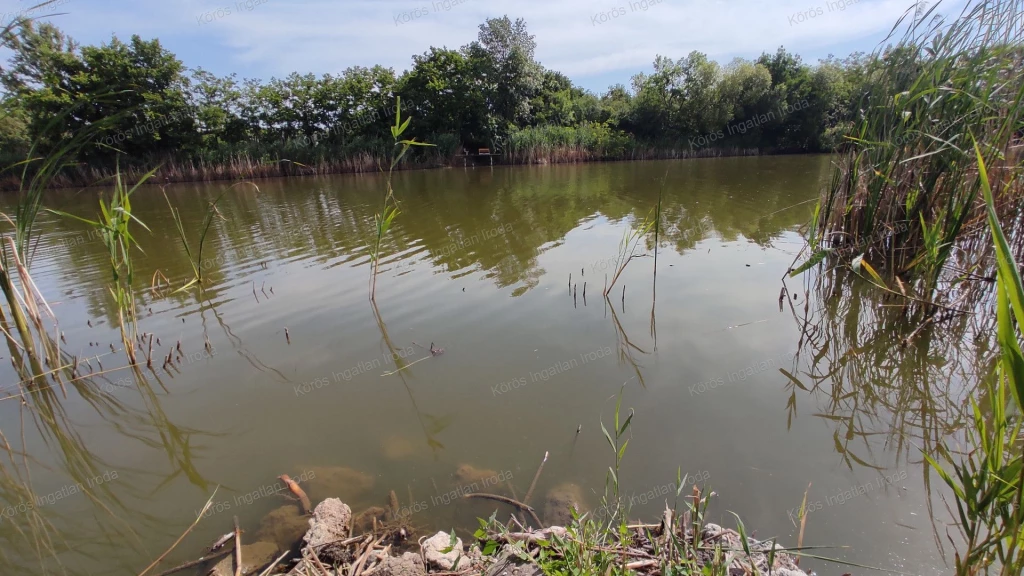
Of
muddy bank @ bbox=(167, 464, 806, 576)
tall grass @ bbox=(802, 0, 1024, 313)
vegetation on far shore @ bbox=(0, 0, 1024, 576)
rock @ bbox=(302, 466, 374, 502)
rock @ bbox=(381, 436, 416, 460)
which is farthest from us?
tall grass @ bbox=(802, 0, 1024, 313)

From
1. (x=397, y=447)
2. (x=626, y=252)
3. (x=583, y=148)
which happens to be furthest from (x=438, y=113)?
(x=397, y=447)

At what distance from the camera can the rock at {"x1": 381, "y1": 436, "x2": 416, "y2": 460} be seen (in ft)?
9.24

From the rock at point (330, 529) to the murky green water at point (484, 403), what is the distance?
20 cm

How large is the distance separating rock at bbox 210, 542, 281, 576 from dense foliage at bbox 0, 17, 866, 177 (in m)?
23.7

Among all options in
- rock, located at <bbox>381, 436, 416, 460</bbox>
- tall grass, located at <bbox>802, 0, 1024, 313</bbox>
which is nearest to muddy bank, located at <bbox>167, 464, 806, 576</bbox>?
rock, located at <bbox>381, 436, 416, 460</bbox>

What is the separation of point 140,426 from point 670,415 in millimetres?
3627

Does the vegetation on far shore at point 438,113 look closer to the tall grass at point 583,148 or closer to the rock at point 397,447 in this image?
the tall grass at point 583,148

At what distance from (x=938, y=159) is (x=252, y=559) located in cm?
545

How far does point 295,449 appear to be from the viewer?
114 inches

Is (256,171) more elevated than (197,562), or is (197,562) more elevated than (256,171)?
(256,171)

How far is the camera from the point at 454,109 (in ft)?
93.4

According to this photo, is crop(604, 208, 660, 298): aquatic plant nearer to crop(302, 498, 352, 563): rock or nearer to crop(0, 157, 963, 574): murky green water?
crop(0, 157, 963, 574): murky green water

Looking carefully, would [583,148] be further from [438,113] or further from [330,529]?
[330,529]

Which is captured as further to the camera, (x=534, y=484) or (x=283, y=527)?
(x=534, y=484)
